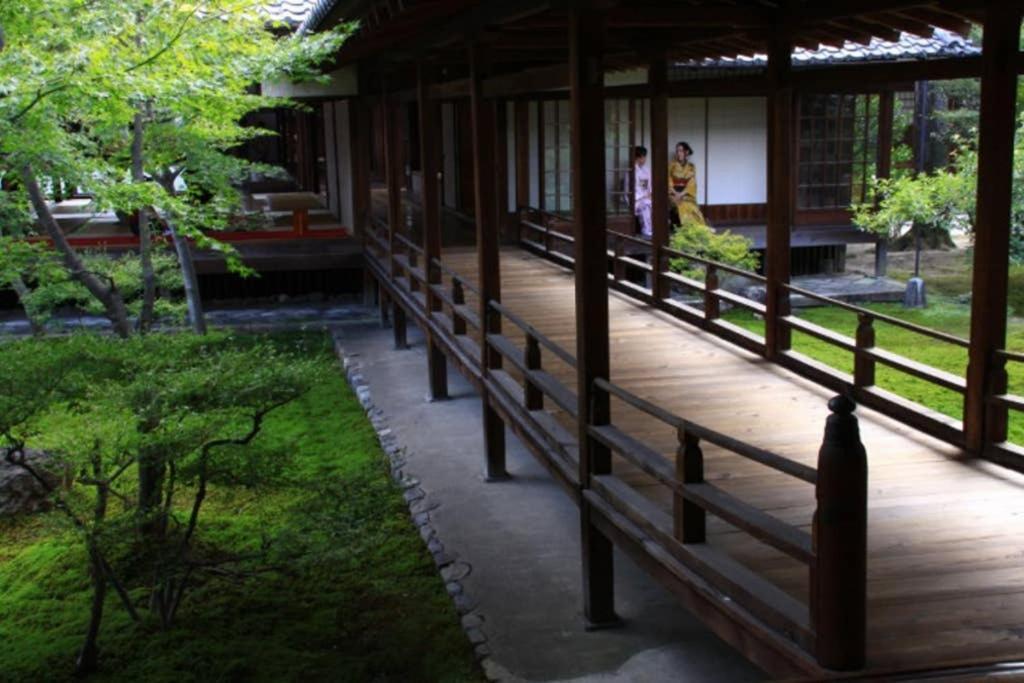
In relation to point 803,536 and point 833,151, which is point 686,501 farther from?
point 833,151

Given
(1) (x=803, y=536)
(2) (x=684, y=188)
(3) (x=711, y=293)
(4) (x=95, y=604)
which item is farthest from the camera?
(2) (x=684, y=188)

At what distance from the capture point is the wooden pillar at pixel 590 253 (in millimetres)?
6008

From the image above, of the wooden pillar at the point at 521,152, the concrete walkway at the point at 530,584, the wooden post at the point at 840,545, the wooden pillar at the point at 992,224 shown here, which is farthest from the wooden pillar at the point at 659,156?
the wooden post at the point at 840,545

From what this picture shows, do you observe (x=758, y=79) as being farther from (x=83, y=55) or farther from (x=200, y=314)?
(x=200, y=314)

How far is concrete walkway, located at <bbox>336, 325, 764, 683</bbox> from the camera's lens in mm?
6379

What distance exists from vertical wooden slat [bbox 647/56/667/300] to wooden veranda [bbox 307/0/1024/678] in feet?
0.08

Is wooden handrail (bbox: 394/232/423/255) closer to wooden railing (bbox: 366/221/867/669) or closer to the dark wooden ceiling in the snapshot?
the dark wooden ceiling

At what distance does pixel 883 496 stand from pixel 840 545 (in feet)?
7.74

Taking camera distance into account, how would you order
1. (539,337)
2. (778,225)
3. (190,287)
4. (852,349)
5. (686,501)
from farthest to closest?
1. (190,287)
2. (778,225)
3. (852,349)
4. (539,337)
5. (686,501)

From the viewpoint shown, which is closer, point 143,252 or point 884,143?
point 143,252

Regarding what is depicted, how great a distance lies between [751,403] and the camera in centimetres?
789

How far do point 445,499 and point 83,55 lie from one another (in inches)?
185

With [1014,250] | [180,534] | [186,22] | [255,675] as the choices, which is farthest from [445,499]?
[1014,250]

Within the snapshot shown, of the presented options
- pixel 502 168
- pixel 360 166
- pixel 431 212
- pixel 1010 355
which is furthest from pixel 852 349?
pixel 360 166
